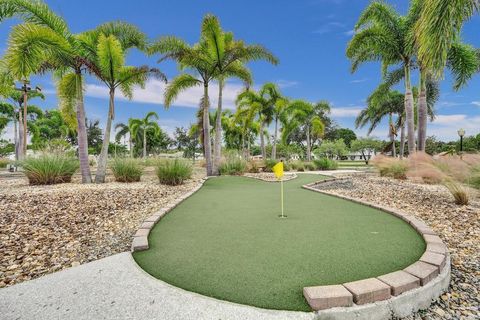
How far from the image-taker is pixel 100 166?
882 centimetres

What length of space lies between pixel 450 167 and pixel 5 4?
1244 cm

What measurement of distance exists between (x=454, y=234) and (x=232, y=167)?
10532 millimetres

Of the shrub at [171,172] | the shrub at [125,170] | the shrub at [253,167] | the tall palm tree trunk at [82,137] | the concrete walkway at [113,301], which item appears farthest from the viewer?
the shrub at [253,167]

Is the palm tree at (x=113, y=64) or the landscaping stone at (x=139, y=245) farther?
the palm tree at (x=113, y=64)

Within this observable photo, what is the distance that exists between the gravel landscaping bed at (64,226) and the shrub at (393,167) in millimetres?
8106

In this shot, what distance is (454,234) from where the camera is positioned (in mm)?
3488

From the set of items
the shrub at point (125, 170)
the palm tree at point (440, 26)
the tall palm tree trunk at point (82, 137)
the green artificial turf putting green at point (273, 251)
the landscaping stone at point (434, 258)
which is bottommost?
the green artificial turf putting green at point (273, 251)

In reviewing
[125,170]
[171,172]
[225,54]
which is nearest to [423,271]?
[171,172]

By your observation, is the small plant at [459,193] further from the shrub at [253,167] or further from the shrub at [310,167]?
the shrub at [310,167]

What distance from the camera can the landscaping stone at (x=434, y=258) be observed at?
2.19 meters

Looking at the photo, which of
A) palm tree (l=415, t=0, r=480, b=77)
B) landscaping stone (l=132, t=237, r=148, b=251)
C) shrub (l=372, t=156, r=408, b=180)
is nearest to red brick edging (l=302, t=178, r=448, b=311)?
landscaping stone (l=132, t=237, r=148, b=251)

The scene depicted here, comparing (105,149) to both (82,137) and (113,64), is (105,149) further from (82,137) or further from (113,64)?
(113,64)

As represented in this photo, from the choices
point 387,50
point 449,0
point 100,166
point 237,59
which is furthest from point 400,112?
point 100,166

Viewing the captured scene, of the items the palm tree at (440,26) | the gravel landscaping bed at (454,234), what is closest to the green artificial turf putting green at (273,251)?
the gravel landscaping bed at (454,234)
